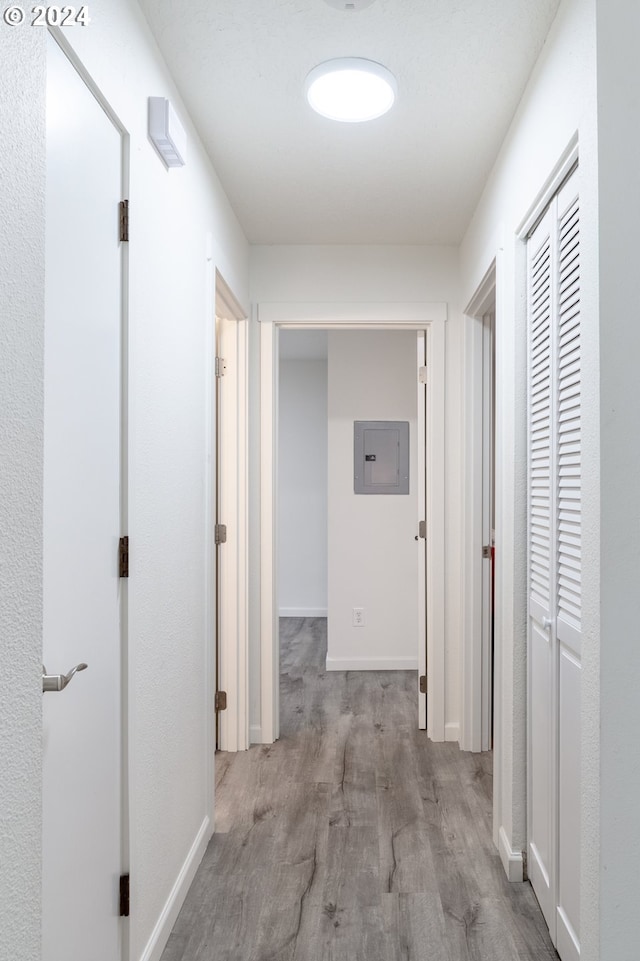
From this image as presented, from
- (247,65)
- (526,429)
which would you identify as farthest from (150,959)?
→ (247,65)

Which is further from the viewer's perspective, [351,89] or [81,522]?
[351,89]

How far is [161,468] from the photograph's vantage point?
1877 millimetres

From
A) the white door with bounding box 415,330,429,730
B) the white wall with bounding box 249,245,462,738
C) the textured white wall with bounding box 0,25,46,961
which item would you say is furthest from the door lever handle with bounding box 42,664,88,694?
the white door with bounding box 415,330,429,730

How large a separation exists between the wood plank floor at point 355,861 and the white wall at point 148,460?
0.64 ft

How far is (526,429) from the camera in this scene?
220cm

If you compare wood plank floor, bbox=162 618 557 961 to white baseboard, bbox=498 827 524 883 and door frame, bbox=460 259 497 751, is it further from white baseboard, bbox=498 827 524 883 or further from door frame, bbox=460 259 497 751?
door frame, bbox=460 259 497 751

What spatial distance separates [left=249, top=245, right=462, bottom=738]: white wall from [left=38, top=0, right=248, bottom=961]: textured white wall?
990 mm

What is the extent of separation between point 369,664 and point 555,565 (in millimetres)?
2999

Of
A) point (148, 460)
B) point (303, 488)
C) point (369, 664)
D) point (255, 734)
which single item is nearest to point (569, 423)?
point (148, 460)

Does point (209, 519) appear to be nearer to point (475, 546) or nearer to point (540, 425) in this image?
point (540, 425)

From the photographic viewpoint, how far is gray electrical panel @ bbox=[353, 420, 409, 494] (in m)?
4.76

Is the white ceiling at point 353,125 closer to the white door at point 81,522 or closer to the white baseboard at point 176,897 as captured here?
the white door at point 81,522

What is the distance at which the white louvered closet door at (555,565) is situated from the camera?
1694 mm

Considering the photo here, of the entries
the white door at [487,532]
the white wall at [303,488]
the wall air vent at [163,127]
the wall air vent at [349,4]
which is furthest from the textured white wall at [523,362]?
the white wall at [303,488]
